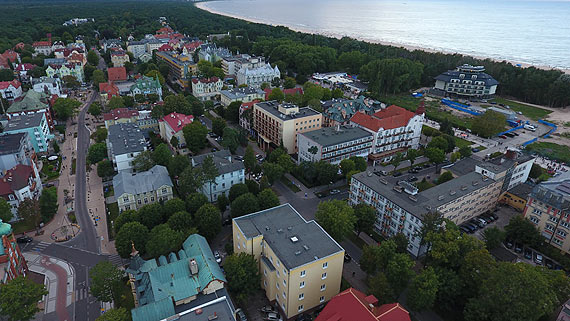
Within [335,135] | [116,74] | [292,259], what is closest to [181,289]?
[292,259]

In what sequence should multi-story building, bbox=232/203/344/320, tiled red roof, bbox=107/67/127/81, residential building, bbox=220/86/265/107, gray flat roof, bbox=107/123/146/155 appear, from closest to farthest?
1. multi-story building, bbox=232/203/344/320
2. gray flat roof, bbox=107/123/146/155
3. residential building, bbox=220/86/265/107
4. tiled red roof, bbox=107/67/127/81

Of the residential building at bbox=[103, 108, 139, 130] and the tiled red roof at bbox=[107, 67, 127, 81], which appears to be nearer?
the residential building at bbox=[103, 108, 139, 130]

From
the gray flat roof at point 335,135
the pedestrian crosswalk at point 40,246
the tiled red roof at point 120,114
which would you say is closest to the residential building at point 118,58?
the tiled red roof at point 120,114

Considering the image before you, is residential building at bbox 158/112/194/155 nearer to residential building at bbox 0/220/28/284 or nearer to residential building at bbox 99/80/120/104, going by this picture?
residential building at bbox 99/80/120/104

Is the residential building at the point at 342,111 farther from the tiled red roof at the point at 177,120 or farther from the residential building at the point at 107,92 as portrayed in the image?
the residential building at the point at 107,92

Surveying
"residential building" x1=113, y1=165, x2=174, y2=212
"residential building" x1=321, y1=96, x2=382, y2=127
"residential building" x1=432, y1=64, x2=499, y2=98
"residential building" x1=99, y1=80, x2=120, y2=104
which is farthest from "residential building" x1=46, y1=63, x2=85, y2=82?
"residential building" x1=432, y1=64, x2=499, y2=98

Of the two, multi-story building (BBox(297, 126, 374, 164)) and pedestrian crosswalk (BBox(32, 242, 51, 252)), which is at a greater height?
multi-story building (BBox(297, 126, 374, 164))

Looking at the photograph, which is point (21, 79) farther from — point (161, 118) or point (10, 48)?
point (161, 118)

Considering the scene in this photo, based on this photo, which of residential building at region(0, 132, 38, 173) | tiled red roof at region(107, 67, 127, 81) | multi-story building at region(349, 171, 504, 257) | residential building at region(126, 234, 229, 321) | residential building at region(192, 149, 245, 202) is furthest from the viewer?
tiled red roof at region(107, 67, 127, 81)
